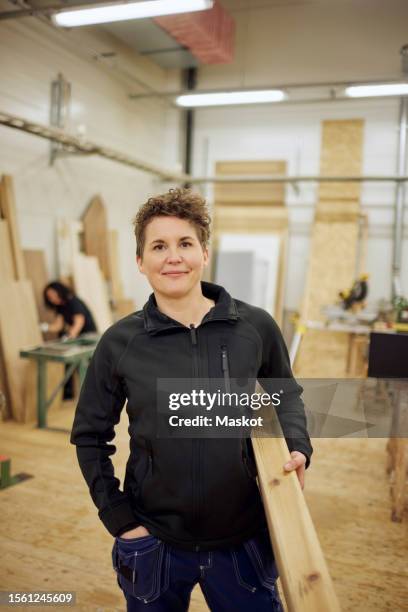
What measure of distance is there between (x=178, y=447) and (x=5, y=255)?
4.21 metres

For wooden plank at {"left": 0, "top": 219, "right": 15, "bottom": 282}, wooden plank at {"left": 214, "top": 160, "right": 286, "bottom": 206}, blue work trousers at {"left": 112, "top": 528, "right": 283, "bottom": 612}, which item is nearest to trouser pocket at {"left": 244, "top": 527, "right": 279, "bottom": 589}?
blue work trousers at {"left": 112, "top": 528, "right": 283, "bottom": 612}

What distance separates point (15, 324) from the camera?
4.95 m

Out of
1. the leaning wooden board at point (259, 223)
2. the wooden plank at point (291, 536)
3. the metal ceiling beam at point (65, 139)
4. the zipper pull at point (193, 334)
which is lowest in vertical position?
the wooden plank at point (291, 536)

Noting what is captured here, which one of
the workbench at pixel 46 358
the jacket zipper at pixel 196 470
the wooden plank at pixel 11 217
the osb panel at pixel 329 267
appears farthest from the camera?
the osb panel at pixel 329 267

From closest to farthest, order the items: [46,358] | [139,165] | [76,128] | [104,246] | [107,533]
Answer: [107,533] < [46,358] < [76,128] < [139,165] < [104,246]

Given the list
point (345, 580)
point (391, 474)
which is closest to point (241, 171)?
point (391, 474)

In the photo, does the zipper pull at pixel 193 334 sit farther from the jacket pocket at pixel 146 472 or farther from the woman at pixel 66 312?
the woman at pixel 66 312

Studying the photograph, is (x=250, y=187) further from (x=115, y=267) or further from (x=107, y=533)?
(x=107, y=533)

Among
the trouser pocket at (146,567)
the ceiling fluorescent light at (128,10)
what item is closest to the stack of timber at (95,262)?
the ceiling fluorescent light at (128,10)

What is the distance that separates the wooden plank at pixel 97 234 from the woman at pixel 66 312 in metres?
1.16

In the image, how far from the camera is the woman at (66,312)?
5.29 meters

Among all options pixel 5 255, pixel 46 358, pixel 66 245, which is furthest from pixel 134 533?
pixel 66 245

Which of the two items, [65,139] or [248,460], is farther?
[65,139]

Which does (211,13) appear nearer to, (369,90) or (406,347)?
(369,90)
